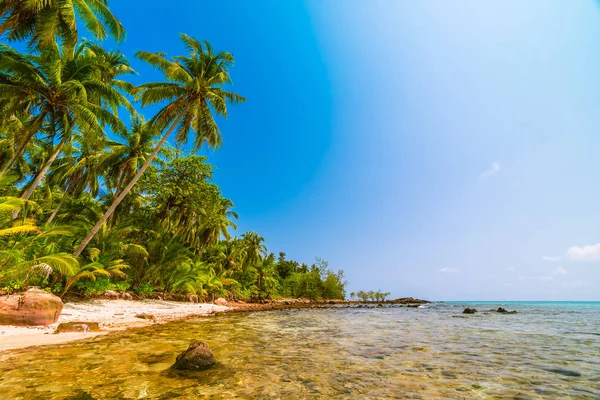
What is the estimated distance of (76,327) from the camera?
346 inches

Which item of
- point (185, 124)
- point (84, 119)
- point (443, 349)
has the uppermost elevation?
point (185, 124)

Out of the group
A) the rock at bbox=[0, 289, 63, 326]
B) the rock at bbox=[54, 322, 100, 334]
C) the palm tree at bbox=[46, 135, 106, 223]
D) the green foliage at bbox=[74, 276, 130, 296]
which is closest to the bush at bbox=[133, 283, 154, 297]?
the green foliage at bbox=[74, 276, 130, 296]

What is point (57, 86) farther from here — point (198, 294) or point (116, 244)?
point (198, 294)

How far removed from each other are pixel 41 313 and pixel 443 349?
41.9 ft

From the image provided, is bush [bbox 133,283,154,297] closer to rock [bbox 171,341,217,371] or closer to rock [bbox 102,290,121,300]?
rock [bbox 102,290,121,300]

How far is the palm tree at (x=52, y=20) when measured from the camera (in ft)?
39.9

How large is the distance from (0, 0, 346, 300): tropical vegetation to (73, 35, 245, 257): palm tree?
0.07m

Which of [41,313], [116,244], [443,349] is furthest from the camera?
[116,244]

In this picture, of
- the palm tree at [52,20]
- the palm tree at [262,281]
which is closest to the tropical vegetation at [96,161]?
the palm tree at [52,20]

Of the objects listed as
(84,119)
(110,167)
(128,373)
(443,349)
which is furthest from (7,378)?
(110,167)

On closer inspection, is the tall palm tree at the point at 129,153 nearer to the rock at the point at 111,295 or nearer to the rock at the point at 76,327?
the rock at the point at 111,295

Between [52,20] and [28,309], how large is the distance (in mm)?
12494

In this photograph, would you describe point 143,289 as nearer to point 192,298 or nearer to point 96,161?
point 192,298

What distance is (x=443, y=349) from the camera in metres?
8.52
